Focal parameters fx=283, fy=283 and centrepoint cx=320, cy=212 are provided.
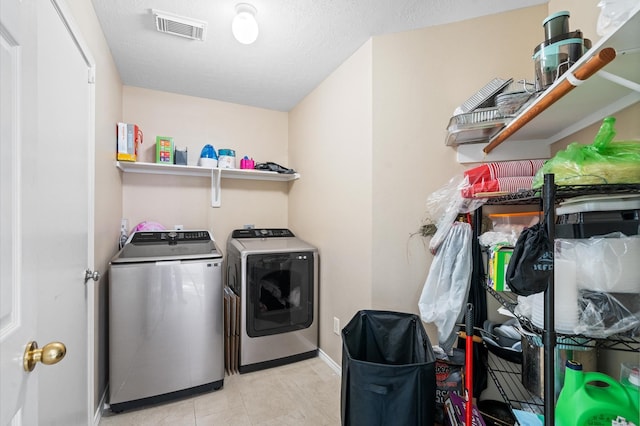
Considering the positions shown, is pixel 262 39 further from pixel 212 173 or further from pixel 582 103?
pixel 582 103

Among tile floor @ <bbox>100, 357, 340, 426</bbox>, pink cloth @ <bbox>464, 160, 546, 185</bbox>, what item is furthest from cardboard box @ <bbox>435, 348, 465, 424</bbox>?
pink cloth @ <bbox>464, 160, 546, 185</bbox>

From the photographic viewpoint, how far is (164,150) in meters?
2.52

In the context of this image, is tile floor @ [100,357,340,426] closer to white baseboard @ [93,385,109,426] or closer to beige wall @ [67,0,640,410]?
white baseboard @ [93,385,109,426]

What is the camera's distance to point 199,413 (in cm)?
178

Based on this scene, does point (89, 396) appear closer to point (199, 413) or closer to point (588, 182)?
point (199, 413)

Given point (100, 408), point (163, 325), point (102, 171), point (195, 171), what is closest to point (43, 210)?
point (102, 171)

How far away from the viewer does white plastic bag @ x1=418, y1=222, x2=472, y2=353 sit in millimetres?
1549

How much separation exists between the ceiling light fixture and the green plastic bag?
1.67 meters

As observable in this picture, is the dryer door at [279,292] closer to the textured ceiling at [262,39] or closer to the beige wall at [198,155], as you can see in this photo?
the beige wall at [198,155]

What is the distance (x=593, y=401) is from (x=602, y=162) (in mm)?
756


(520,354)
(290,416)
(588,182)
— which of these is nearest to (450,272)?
(520,354)

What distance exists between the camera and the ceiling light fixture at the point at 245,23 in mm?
1638

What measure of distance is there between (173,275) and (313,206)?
1.29 m

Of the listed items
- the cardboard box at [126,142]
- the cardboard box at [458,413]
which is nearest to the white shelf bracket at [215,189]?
the cardboard box at [126,142]
